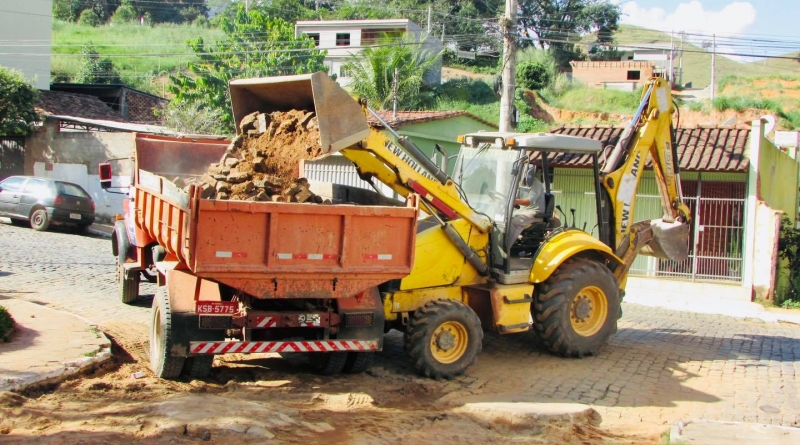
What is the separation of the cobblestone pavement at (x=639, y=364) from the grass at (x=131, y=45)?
36587 millimetres

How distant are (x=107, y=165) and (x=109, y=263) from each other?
4465mm

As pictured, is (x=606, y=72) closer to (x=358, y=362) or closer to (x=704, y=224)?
(x=704, y=224)

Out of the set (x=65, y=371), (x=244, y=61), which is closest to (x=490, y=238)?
(x=65, y=371)

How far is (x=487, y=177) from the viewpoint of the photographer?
30.8ft

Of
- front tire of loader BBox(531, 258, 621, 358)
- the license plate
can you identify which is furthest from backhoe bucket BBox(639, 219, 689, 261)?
the license plate

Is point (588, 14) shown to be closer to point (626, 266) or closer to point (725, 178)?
point (725, 178)

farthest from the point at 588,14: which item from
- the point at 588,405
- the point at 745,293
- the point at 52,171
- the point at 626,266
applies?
the point at 588,405

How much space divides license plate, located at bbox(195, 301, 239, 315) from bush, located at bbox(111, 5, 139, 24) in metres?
69.8

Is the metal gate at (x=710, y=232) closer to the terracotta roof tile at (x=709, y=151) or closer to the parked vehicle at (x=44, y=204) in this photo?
the terracotta roof tile at (x=709, y=151)

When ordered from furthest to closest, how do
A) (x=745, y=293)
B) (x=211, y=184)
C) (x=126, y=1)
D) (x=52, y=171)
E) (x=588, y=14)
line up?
(x=126, y=1)
(x=588, y=14)
(x=52, y=171)
(x=745, y=293)
(x=211, y=184)

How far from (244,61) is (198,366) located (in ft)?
88.8

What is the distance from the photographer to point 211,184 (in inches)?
289

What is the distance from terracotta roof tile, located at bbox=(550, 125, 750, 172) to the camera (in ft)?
51.0

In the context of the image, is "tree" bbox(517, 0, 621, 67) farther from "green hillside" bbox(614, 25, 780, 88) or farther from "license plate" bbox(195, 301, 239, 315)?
"license plate" bbox(195, 301, 239, 315)
